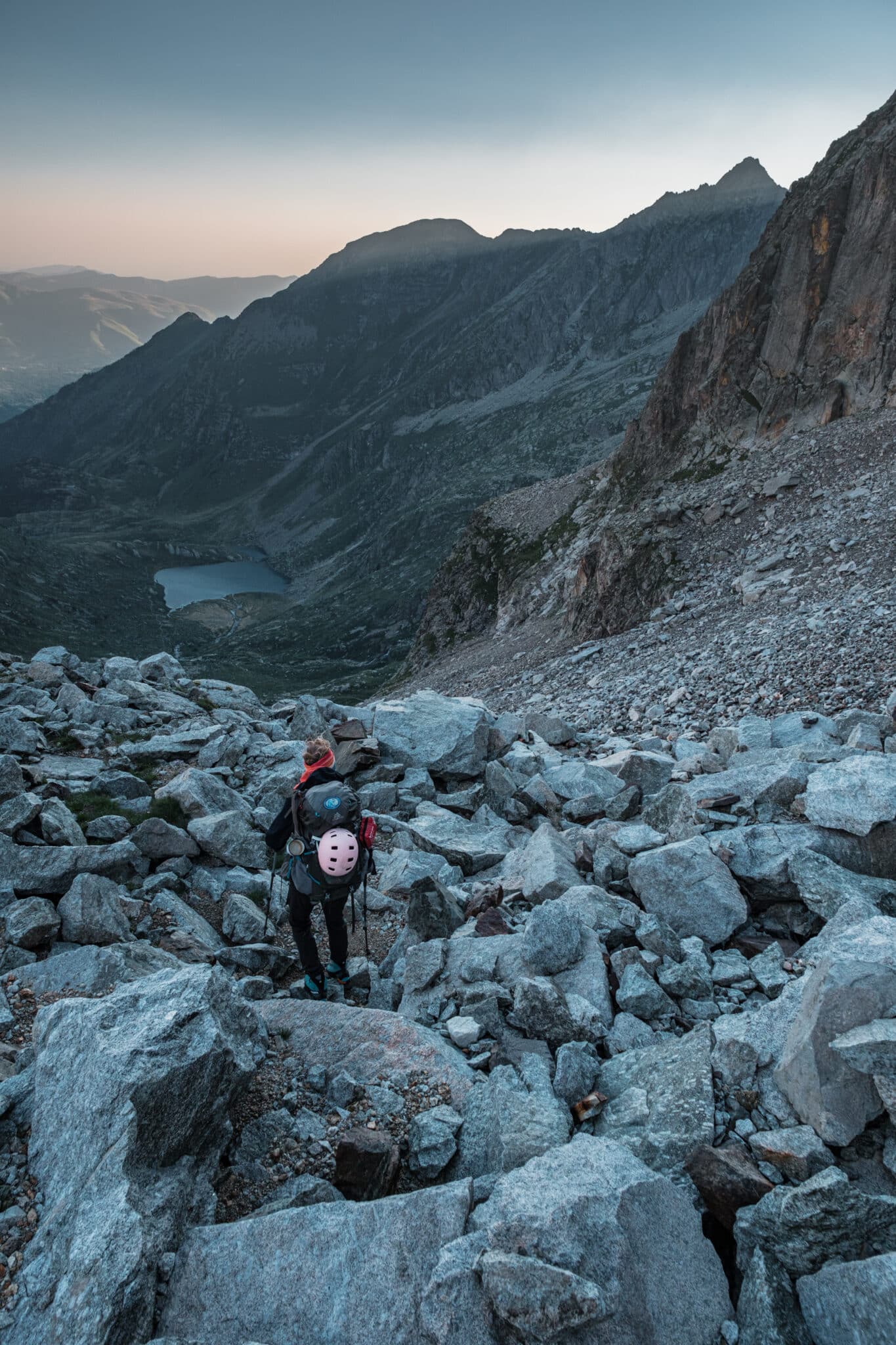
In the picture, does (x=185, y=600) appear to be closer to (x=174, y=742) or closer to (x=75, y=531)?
(x=75, y=531)

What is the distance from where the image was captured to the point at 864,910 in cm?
645

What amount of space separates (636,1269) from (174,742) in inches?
473

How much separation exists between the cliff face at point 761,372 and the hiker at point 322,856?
85.3 ft

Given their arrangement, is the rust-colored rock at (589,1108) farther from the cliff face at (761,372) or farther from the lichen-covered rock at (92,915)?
the cliff face at (761,372)

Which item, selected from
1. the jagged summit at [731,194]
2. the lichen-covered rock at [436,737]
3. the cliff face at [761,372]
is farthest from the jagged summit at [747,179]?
the lichen-covered rock at [436,737]

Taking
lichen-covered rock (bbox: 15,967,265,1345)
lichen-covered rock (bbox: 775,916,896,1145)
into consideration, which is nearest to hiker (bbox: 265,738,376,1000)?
lichen-covered rock (bbox: 15,967,265,1345)

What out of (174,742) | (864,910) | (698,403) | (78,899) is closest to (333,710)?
(174,742)

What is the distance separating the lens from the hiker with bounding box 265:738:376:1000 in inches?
288

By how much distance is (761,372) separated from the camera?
38250mm

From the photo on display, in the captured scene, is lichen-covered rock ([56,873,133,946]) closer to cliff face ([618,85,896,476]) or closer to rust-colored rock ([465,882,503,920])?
rust-colored rock ([465,882,503,920])

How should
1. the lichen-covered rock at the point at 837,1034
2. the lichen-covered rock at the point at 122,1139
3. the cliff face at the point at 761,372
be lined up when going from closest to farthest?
the lichen-covered rock at the point at 122,1139
the lichen-covered rock at the point at 837,1034
the cliff face at the point at 761,372

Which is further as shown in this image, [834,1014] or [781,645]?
[781,645]

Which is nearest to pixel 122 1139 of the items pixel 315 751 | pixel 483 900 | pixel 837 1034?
pixel 315 751

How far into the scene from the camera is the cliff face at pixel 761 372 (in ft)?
110
